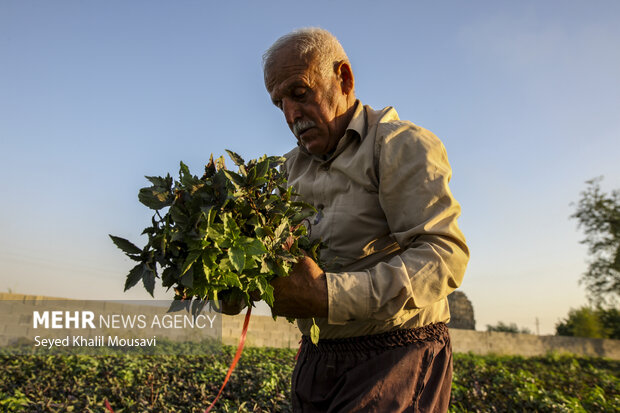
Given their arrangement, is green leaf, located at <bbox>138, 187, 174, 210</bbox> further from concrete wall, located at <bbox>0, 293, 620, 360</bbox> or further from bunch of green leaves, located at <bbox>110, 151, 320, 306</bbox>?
concrete wall, located at <bbox>0, 293, 620, 360</bbox>

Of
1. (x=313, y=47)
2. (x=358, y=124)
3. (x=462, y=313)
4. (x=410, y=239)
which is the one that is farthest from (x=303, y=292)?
(x=462, y=313)

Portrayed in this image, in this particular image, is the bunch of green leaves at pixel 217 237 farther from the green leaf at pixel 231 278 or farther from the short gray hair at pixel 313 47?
the short gray hair at pixel 313 47

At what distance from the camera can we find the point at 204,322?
27.3 ft

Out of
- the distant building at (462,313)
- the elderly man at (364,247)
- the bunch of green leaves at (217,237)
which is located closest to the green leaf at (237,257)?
the bunch of green leaves at (217,237)

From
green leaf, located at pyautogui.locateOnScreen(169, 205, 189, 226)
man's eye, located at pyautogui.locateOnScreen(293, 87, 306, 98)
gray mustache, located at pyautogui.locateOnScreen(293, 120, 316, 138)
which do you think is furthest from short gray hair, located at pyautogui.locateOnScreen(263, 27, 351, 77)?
green leaf, located at pyautogui.locateOnScreen(169, 205, 189, 226)

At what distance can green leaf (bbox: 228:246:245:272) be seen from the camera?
140 cm

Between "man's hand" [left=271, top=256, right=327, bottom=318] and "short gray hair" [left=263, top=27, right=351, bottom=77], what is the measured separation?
103 centimetres

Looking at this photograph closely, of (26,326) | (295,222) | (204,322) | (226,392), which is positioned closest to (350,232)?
(295,222)

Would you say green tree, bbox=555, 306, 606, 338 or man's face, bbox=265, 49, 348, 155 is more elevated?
man's face, bbox=265, 49, 348, 155

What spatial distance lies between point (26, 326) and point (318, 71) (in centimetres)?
790

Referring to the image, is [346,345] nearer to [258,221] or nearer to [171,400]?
[258,221]

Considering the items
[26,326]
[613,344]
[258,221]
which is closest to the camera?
[258,221]

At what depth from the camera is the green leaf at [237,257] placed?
4.59 feet

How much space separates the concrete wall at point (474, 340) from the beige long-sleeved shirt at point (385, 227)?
141 centimetres
